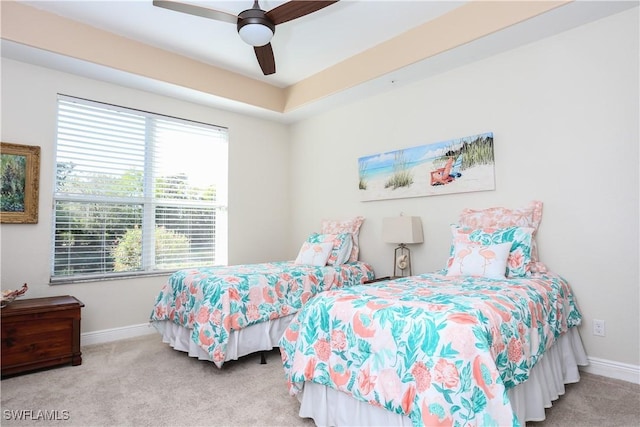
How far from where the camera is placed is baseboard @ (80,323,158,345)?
3.51m

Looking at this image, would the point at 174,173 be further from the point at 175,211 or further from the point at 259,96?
the point at 259,96

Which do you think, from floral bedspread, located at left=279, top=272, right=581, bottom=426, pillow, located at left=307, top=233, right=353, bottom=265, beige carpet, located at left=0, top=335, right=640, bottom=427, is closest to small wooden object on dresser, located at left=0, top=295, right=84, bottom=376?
beige carpet, located at left=0, top=335, right=640, bottom=427

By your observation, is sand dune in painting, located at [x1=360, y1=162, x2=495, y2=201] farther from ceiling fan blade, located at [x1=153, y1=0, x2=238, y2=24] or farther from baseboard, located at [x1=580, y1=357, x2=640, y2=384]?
ceiling fan blade, located at [x1=153, y1=0, x2=238, y2=24]

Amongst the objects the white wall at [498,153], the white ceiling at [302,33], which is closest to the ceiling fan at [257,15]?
the white ceiling at [302,33]

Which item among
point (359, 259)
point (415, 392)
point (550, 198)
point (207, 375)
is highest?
point (550, 198)

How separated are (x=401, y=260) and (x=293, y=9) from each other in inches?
95.2

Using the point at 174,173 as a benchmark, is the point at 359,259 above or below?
below

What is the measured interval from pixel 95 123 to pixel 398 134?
308 cm

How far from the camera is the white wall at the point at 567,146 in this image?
2600 mm

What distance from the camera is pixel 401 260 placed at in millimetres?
3715

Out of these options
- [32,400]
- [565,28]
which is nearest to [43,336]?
[32,400]

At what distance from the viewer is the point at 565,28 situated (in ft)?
9.33

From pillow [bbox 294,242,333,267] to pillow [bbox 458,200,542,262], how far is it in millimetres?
1332

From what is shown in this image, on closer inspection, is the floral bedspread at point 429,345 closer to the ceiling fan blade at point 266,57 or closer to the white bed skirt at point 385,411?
the white bed skirt at point 385,411
